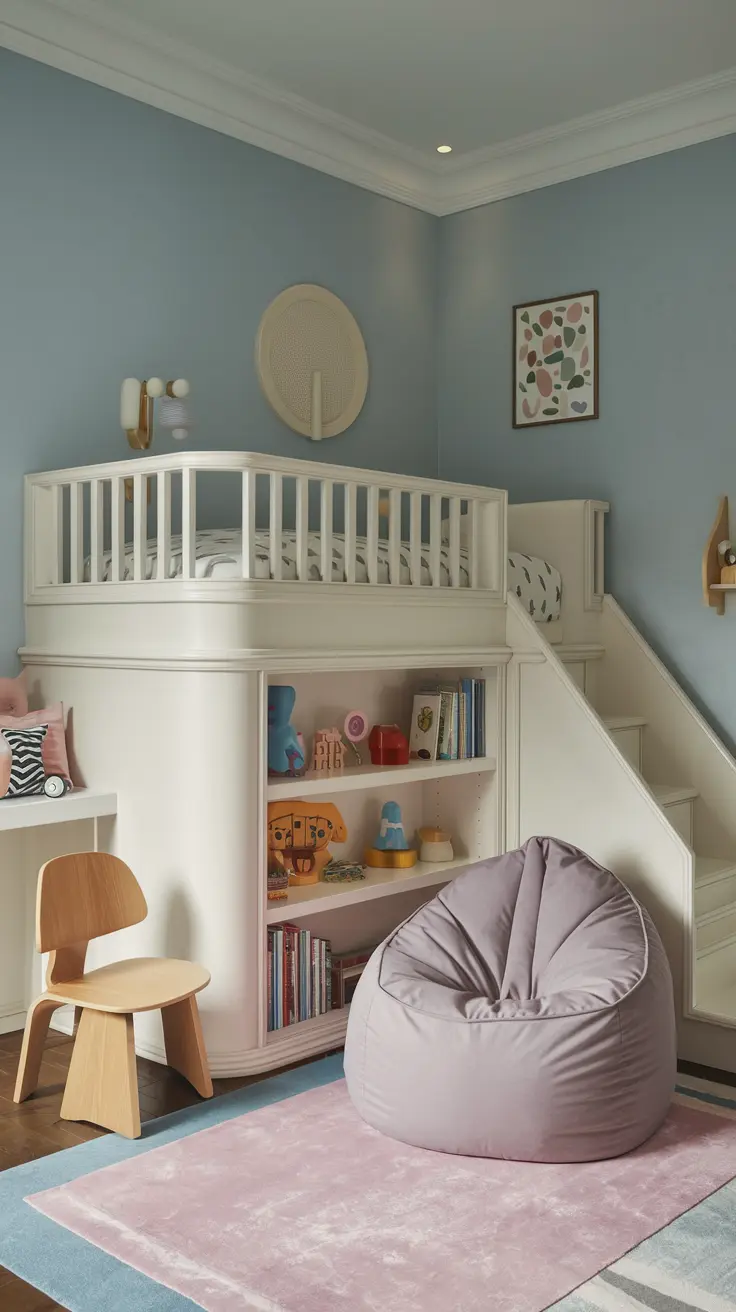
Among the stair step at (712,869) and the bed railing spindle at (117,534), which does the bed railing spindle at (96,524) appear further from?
the stair step at (712,869)

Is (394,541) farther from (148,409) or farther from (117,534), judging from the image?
(148,409)

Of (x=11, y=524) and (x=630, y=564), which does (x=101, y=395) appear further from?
(x=630, y=564)

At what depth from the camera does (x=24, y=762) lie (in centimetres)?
318

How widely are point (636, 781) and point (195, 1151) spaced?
1627 millimetres

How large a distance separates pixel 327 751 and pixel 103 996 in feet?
3.58

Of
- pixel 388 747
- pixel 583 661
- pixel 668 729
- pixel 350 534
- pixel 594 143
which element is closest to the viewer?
pixel 350 534

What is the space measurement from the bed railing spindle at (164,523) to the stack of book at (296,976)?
1.05m

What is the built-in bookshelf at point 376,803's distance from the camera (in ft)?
10.9

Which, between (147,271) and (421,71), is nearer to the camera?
(147,271)

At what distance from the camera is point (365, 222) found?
4.69m

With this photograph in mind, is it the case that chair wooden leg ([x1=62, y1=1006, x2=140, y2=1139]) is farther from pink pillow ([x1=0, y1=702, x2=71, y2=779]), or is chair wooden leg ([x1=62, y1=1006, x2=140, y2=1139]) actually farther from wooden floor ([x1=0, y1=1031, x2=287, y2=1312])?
pink pillow ([x1=0, y1=702, x2=71, y2=779])

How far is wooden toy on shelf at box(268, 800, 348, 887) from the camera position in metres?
3.47

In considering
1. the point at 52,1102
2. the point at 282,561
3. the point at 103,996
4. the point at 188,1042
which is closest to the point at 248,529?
the point at 282,561

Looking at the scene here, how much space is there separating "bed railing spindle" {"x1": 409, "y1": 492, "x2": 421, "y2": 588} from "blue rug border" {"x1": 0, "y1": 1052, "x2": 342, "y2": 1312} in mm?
1521
